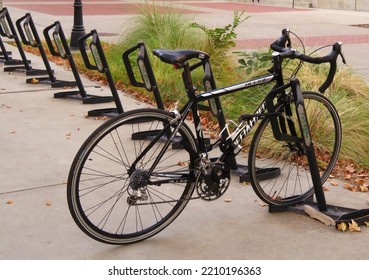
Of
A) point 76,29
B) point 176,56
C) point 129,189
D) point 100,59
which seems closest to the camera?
point 176,56

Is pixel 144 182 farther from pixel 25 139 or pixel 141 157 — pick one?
pixel 25 139

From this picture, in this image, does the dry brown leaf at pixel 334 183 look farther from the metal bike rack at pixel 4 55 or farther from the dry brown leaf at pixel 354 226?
the metal bike rack at pixel 4 55

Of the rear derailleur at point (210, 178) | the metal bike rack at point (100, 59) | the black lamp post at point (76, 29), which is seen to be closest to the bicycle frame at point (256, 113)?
the rear derailleur at point (210, 178)

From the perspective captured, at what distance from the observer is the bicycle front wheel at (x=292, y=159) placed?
4.69m

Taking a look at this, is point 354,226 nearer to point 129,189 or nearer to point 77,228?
point 129,189

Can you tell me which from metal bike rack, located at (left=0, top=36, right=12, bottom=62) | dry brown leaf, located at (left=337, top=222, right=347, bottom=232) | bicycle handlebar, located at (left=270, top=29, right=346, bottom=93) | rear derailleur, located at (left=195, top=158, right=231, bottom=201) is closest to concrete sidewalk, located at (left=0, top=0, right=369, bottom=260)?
dry brown leaf, located at (left=337, top=222, right=347, bottom=232)

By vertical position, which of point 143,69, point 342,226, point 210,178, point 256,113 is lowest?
point 342,226

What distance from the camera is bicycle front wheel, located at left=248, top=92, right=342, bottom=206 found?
4.69 metres

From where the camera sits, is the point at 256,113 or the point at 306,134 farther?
the point at 256,113

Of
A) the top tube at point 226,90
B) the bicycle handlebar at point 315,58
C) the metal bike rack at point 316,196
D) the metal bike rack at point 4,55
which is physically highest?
the bicycle handlebar at point 315,58

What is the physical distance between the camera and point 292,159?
17.7 ft

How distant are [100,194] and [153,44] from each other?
16.7 ft

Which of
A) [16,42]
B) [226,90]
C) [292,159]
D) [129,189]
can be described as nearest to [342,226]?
[292,159]

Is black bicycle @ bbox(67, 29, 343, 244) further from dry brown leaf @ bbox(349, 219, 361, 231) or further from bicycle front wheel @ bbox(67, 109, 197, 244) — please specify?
dry brown leaf @ bbox(349, 219, 361, 231)
